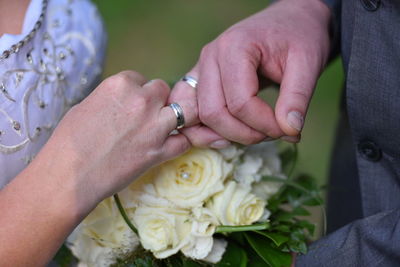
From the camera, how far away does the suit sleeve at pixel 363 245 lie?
4.36ft

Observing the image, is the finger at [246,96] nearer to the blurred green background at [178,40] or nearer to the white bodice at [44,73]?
the white bodice at [44,73]

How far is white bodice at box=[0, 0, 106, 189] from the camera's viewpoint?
1.40 m

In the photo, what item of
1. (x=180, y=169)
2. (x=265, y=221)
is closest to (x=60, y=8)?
(x=180, y=169)

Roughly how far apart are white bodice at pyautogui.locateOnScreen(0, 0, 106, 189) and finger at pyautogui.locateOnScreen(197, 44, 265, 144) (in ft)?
1.26

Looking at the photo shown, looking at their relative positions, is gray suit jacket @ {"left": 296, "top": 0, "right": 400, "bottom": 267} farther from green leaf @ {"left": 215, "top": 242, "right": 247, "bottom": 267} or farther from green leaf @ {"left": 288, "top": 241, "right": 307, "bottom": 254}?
green leaf @ {"left": 215, "top": 242, "right": 247, "bottom": 267}

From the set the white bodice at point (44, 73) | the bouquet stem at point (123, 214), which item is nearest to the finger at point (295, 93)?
the bouquet stem at point (123, 214)

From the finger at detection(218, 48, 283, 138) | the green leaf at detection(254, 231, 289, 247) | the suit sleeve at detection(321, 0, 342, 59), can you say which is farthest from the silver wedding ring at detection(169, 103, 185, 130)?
the suit sleeve at detection(321, 0, 342, 59)

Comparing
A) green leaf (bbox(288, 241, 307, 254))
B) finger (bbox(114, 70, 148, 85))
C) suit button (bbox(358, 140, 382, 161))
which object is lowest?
green leaf (bbox(288, 241, 307, 254))

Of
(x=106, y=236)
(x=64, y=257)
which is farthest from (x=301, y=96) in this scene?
(x=64, y=257)

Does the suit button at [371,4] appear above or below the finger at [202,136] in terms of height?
above

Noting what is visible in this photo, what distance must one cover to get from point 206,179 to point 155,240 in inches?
7.8

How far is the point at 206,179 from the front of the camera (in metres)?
1.45

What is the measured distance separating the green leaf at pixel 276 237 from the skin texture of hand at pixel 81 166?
31 cm

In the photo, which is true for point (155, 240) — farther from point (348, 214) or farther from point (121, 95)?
point (348, 214)
